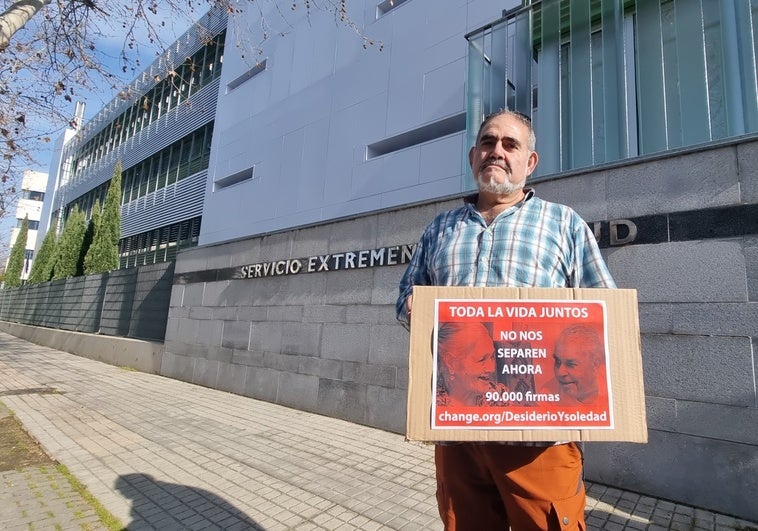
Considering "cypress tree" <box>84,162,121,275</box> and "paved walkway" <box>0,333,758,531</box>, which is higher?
"cypress tree" <box>84,162,121,275</box>

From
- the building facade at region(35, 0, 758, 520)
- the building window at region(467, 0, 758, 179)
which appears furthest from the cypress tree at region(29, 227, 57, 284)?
the building window at region(467, 0, 758, 179)

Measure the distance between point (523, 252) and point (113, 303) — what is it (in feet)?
45.8

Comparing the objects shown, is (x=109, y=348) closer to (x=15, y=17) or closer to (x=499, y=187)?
(x=15, y=17)

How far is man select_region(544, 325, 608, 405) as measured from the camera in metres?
1.43

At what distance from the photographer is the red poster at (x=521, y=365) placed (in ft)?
4.70

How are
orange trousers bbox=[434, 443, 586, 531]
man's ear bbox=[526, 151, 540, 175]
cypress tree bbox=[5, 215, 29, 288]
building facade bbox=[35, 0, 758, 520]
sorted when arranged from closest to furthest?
orange trousers bbox=[434, 443, 586, 531] < man's ear bbox=[526, 151, 540, 175] < building facade bbox=[35, 0, 758, 520] < cypress tree bbox=[5, 215, 29, 288]

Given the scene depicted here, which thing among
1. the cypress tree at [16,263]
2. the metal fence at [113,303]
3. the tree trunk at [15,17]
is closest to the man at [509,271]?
the tree trunk at [15,17]

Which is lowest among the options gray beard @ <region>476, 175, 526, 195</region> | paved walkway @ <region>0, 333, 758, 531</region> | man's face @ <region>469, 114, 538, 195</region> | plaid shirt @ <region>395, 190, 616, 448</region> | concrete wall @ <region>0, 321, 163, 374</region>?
paved walkway @ <region>0, 333, 758, 531</region>

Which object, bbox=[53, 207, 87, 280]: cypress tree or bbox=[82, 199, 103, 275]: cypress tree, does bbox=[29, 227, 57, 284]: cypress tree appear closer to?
bbox=[53, 207, 87, 280]: cypress tree

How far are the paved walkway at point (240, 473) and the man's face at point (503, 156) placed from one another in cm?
249

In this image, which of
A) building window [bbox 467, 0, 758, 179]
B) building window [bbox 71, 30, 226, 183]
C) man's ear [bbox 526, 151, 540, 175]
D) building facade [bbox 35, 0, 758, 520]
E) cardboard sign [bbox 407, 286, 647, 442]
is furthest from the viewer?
building window [bbox 71, 30, 226, 183]

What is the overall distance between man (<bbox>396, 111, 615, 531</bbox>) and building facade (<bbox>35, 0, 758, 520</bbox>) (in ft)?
8.77

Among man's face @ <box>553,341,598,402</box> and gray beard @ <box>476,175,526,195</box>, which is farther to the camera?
gray beard @ <box>476,175,526,195</box>

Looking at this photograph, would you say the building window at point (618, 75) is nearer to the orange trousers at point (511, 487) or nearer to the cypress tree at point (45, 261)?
the orange trousers at point (511, 487)
